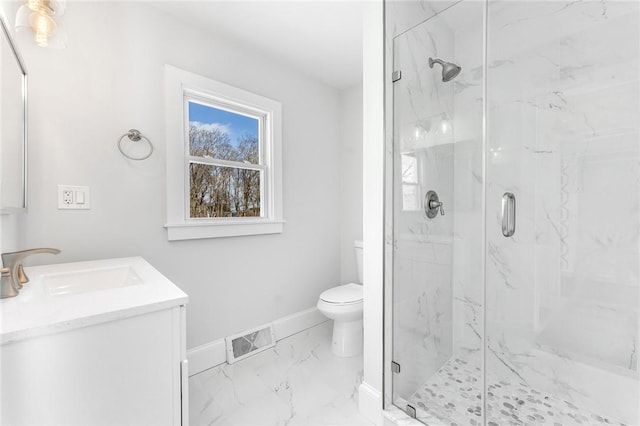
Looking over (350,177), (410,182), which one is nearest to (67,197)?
(410,182)

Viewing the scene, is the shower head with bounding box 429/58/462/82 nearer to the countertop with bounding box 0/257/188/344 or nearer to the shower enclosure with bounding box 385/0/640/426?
the shower enclosure with bounding box 385/0/640/426

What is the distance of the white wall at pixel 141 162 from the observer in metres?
1.47

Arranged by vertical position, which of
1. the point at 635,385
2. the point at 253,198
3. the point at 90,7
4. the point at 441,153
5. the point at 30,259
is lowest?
the point at 635,385

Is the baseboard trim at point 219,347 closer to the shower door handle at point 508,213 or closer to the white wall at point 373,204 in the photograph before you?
the white wall at point 373,204

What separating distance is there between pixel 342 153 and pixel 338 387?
1.97 metres

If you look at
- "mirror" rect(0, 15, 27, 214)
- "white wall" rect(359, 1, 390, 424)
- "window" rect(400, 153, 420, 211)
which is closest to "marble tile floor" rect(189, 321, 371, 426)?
"white wall" rect(359, 1, 390, 424)

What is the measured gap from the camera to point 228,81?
2.11 m

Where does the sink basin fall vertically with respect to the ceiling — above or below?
below

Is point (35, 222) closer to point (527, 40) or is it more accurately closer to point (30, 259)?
point (30, 259)

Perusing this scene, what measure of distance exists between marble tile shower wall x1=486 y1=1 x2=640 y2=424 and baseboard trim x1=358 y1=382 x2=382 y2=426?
73cm

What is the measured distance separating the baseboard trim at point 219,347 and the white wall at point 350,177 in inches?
24.2

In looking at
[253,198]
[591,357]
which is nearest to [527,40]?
[591,357]

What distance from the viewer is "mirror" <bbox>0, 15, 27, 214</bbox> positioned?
1070 mm

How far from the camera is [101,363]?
73 centimetres
